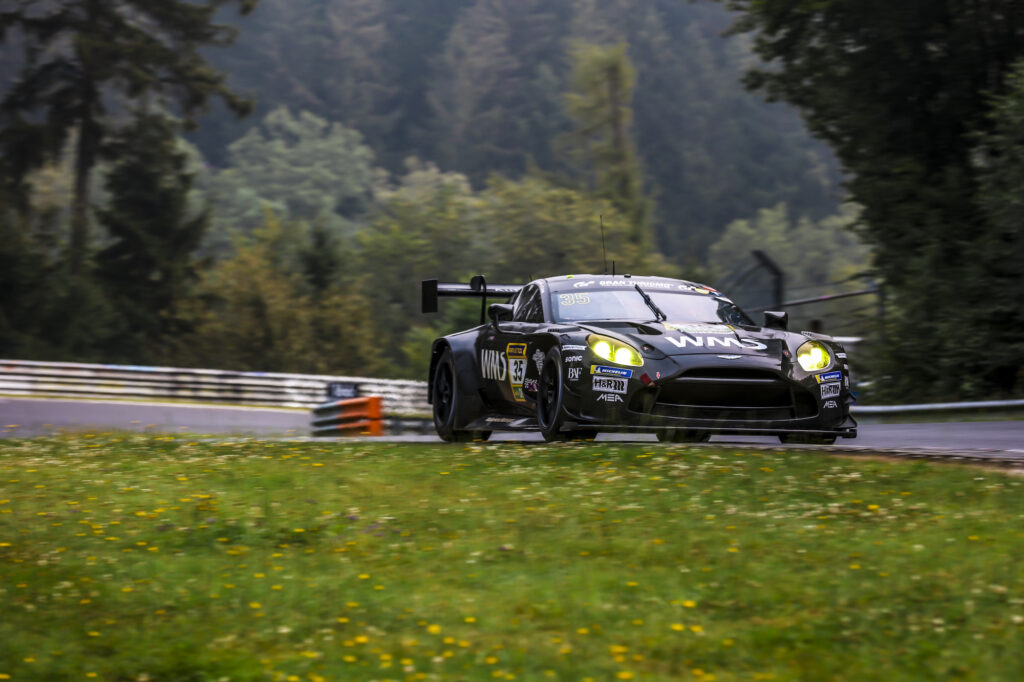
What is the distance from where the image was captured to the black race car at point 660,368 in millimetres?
9664

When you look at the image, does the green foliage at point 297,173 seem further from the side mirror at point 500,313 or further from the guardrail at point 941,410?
the side mirror at point 500,313

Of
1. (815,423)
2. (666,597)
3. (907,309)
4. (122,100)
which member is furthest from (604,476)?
(122,100)

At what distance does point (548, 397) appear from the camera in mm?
10508

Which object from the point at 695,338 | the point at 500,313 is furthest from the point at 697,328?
the point at 500,313

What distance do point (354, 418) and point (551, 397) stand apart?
36.6 ft

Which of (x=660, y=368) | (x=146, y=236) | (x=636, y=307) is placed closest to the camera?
(x=660, y=368)

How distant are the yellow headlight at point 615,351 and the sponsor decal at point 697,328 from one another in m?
0.50

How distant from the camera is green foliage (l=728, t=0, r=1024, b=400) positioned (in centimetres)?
2045

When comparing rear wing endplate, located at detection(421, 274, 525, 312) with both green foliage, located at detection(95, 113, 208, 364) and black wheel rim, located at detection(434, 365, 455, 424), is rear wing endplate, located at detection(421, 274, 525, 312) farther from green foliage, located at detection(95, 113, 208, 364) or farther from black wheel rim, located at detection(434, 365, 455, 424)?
green foliage, located at detection(95, 113, 208, 364)

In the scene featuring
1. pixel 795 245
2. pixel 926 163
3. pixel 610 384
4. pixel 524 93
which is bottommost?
pixel 610 384

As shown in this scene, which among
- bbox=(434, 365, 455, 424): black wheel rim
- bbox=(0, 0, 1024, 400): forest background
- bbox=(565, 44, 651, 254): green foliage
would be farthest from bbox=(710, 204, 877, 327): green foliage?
bbox=(434, 365, 455, 424): black wheel rim

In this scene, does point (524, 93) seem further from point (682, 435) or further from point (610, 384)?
point (610, 384)

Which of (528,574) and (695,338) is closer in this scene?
(528,574)

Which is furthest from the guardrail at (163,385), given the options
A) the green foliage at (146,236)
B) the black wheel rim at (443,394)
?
the green foliage at (146,236)
